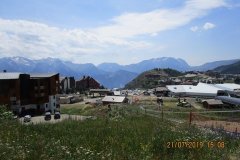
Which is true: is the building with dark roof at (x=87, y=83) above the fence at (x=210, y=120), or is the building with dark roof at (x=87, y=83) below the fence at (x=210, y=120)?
above

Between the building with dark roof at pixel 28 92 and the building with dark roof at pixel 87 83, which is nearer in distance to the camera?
the building with dark roof at pixel 28 92

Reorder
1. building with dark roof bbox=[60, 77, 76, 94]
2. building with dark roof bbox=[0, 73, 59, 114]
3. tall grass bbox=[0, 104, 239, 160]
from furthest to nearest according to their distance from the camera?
building with dark roof bbox=[60, 77, 76, 94] → building with dark roof bbox=[0, 73, 59, 114] → tall grass bbox=[0, 104, 239, 160]

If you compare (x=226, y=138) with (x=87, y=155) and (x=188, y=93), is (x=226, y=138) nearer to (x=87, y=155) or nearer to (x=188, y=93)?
Result: (x=87, y=155)

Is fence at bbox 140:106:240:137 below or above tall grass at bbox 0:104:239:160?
below

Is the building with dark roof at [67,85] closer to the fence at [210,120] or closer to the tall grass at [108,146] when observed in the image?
the fence at [210,120]

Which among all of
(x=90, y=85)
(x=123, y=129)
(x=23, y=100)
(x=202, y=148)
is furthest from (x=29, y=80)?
(x=90, y=85)
